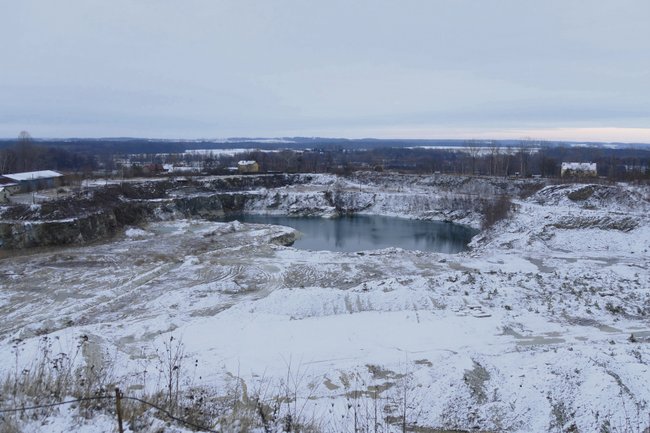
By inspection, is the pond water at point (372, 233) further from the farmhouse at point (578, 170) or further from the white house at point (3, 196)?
the farmhouse at point (578, 170)

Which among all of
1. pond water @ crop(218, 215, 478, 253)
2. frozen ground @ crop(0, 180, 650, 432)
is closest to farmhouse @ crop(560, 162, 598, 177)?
pond water @ crop(218, 215, 478, 253)

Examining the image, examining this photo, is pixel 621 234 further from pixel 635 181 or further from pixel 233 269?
pixel 233 269

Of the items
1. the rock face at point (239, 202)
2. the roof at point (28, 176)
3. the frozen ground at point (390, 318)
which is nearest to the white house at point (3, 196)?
the roof at point (28, 176)

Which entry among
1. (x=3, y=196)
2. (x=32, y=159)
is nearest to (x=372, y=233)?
(x=3, y=196)

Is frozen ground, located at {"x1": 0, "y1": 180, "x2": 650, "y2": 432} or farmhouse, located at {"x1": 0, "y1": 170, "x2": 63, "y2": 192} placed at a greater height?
farmhouse, located at {"x1": 0, "y1": 170, "x2": 63, "y2": 192}

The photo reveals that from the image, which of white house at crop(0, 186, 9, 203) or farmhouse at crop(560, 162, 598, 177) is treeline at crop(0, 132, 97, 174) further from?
farmhouse at crop(560, 162, 598, 177)

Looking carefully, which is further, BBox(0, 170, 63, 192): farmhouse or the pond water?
BBox(0, 170, 63, 192): farmhouse
